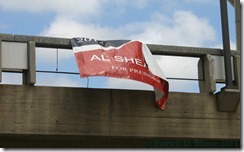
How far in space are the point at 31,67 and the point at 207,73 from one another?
4.79m

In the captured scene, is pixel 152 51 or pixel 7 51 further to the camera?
pixel 152 51

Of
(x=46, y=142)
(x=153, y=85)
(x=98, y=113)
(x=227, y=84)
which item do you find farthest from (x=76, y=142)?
(x=227, y=84)

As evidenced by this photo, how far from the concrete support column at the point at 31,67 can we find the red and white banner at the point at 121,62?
1029 millimetres

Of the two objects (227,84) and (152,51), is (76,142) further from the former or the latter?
(227,84)

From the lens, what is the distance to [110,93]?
12.6 metres

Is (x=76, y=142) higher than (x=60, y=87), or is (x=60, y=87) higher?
(x=60, y=87)

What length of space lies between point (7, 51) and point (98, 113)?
271cm

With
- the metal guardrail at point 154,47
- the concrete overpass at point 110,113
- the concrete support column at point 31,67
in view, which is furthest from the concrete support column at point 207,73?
the concrete support column at point 31,67

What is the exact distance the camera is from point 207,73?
44.7 ft

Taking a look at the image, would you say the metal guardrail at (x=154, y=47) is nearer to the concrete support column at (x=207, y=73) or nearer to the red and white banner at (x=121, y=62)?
the concrete support column at (x=207, y=73)

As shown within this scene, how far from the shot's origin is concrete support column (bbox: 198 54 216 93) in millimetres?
13477

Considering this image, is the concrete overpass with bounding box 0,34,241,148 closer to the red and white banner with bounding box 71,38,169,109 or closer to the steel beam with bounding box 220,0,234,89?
the steel beam with bounding box 220,0,234,89

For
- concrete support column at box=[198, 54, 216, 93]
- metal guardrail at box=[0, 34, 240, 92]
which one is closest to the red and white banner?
metal guardrail at box=[0, 34, 240, 92]

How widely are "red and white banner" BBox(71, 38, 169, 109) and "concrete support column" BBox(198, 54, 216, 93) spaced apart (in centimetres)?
134
